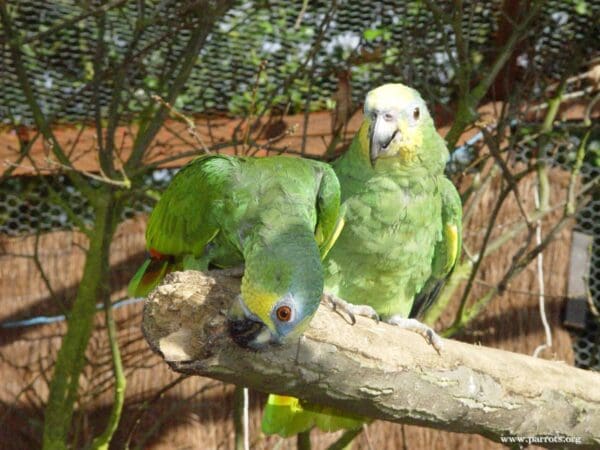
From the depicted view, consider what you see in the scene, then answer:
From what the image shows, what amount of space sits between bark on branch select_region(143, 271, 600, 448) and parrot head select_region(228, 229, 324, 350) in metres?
0.03

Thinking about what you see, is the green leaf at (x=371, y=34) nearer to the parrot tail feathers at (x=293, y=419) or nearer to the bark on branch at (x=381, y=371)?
the parrot tail feathers at (x=293, y=419)

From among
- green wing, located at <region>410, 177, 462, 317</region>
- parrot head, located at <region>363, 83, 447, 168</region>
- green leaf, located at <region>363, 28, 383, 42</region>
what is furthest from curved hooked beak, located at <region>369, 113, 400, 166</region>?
green leaf, located at <region>363, 28, 383, 42</region>

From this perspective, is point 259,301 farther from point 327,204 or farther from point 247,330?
point 327,204

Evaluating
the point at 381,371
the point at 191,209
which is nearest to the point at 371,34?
the point at 191,209

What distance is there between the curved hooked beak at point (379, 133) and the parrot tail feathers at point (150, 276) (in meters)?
0.70

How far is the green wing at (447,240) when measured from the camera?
2.76 m

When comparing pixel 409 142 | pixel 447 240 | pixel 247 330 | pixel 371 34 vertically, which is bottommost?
pixel 447 240

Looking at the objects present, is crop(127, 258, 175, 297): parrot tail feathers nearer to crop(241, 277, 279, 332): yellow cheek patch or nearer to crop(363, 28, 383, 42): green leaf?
crop(241, 277, 279, 332): yellow cheek patch

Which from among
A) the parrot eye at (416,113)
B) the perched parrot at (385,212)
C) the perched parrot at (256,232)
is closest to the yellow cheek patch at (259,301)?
the perched parrot at (256,232)

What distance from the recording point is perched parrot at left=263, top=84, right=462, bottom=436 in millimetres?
2465

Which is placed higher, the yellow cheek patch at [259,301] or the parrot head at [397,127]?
the parrot head at [397,127]

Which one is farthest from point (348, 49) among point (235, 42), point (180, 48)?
point (180, 48)

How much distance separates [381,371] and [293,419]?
2.58 feet

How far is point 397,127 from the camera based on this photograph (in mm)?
2475
